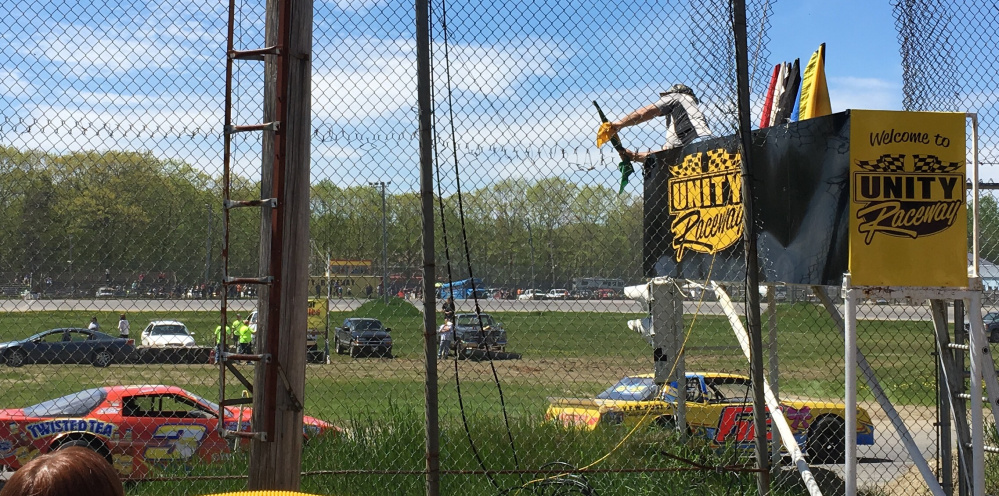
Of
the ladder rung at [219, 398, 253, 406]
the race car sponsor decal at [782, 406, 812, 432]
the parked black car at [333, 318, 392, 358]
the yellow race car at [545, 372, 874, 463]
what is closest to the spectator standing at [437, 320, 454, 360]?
the parked black car at [333, 318, 392, 358]

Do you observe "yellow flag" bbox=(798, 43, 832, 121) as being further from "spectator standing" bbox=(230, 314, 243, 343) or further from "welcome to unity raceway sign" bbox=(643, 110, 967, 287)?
"spectator standing" bbox=(230, 314, 243, 343)

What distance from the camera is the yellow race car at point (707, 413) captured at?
6.74m

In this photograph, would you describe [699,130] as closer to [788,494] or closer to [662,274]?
[662,274]

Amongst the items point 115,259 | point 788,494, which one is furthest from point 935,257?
point 115,259

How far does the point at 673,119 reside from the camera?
580 cm

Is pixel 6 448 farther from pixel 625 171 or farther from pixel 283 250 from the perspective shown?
pixel 625 171

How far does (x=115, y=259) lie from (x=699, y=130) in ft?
11.6

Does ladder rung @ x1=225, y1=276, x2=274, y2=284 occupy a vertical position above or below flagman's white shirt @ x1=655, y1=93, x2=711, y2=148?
below

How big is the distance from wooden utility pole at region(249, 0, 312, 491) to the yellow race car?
9.26 ft

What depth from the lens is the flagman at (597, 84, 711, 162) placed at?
17.7ft

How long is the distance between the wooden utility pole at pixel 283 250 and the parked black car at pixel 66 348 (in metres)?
1.94

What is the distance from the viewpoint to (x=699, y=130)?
18.9 feet

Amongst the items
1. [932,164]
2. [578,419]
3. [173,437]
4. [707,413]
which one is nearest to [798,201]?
[932,164]

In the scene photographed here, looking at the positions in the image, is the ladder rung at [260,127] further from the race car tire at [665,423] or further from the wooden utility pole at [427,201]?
the race car tire at [665,423]
